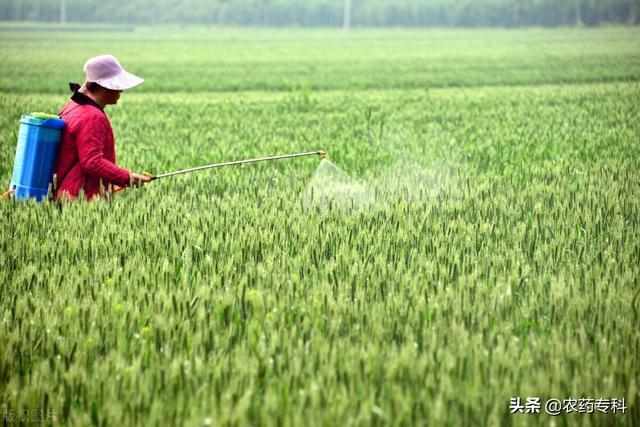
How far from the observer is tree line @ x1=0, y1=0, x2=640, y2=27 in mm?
104875

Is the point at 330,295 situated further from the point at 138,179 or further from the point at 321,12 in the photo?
the point at 321,12

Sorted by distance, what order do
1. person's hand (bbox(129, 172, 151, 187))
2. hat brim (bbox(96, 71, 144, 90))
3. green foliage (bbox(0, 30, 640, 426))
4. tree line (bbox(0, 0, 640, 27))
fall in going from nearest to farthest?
green foliage (bbox(0, 30, 640, 426))
person's hand (bbox(129, 172, 151, 187))
hat brim (bbox(96, 71, 144, 90))
tree line (bbox(0, 0, 640, 27))

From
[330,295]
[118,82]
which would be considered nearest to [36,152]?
[118,82]

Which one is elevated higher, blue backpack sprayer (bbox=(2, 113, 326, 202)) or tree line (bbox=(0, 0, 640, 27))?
tree line (bbox=(0, 0, 640, 27))

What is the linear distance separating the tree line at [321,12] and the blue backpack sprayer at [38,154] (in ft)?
328

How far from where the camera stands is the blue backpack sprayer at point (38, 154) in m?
5.96

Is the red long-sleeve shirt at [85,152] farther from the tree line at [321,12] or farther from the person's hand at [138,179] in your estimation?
the tree line at [321,12]

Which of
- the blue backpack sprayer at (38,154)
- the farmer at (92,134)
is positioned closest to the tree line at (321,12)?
the farmer at (92,134)

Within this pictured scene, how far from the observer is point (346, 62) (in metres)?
37.6

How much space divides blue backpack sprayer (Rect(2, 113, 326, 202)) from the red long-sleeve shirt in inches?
3.1

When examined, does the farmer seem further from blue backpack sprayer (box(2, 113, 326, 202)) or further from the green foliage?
the green foliage

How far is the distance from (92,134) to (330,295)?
284 centimetres

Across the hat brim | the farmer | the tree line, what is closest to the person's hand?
the farmer

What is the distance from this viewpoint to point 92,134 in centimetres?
595
